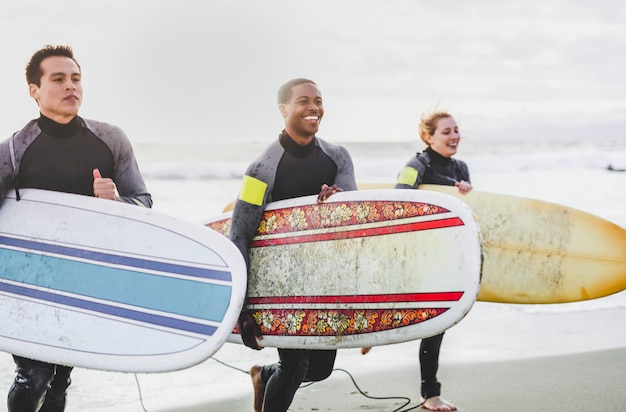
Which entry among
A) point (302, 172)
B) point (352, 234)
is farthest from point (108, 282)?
point (352, 234)

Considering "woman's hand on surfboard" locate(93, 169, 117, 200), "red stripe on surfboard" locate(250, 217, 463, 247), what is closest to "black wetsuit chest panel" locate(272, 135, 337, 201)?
"red stripe on surfboard" locate(250, 217, 463, 247)

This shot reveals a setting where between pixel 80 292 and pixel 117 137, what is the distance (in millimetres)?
617

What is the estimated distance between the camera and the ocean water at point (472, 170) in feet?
42.1

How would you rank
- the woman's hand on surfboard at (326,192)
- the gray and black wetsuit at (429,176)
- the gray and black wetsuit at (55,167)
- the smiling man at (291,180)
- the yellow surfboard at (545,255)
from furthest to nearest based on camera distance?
the yellow surfboard at (545,255) → the gray and black wetsuit at (429,176) → the woman's hand on surfboard at (326,192) → the smiling man at (291,180) → the gray and black wetsuit at (55,167)

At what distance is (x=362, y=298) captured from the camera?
2957 mm

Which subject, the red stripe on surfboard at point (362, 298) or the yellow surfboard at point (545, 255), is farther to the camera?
the yellow surfboard at point (545, 255)

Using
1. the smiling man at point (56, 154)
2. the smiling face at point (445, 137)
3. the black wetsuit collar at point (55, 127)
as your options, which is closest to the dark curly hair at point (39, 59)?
the smiling man at point (56, 154)

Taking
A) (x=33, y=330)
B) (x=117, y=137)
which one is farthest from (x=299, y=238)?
(x=33, y=330)

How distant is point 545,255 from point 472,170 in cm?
1730

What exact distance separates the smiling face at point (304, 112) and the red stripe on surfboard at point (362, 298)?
61cm

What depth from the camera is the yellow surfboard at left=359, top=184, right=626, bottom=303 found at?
14.6 feet

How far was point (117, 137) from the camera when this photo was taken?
2.86m

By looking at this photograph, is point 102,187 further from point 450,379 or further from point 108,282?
point 450,379

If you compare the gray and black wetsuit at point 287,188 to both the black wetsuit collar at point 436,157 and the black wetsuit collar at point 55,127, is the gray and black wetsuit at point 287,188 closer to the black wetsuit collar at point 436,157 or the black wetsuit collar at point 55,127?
the black wetsuit collar at point 55,127
